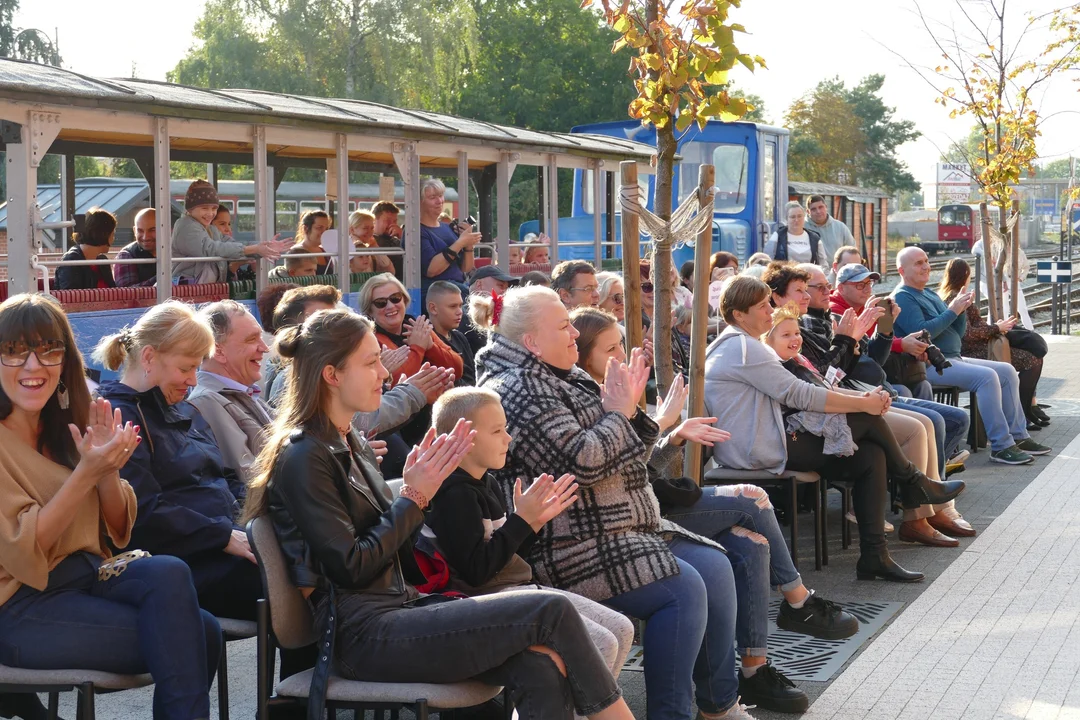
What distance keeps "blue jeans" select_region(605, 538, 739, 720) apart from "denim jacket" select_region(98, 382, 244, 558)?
1.35 meters

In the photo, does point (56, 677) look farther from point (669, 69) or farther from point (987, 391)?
point (987, 391)

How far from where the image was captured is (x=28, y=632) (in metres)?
3.48

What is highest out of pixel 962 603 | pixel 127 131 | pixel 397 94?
pixel 397 94

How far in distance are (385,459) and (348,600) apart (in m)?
2.53

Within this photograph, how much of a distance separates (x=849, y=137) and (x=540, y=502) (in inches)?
2548

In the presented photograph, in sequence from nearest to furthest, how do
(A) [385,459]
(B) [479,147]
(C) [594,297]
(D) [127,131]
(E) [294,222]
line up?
1. (A) [385,459]
2. (C) [594,297]
3. (D) [127,131]
4. (B) [479,147]
5. (E) [294,222]

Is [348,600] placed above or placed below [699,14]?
below

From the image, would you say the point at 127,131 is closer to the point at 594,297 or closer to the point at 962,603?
the point at 594,297

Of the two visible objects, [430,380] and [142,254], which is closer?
[430,380]

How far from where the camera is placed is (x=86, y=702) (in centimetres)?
340

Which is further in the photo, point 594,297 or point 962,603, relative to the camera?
point 594,297

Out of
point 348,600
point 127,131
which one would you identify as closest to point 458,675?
point 348,600

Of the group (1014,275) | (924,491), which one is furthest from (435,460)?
(1014,275)

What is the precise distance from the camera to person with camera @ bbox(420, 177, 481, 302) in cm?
1068
